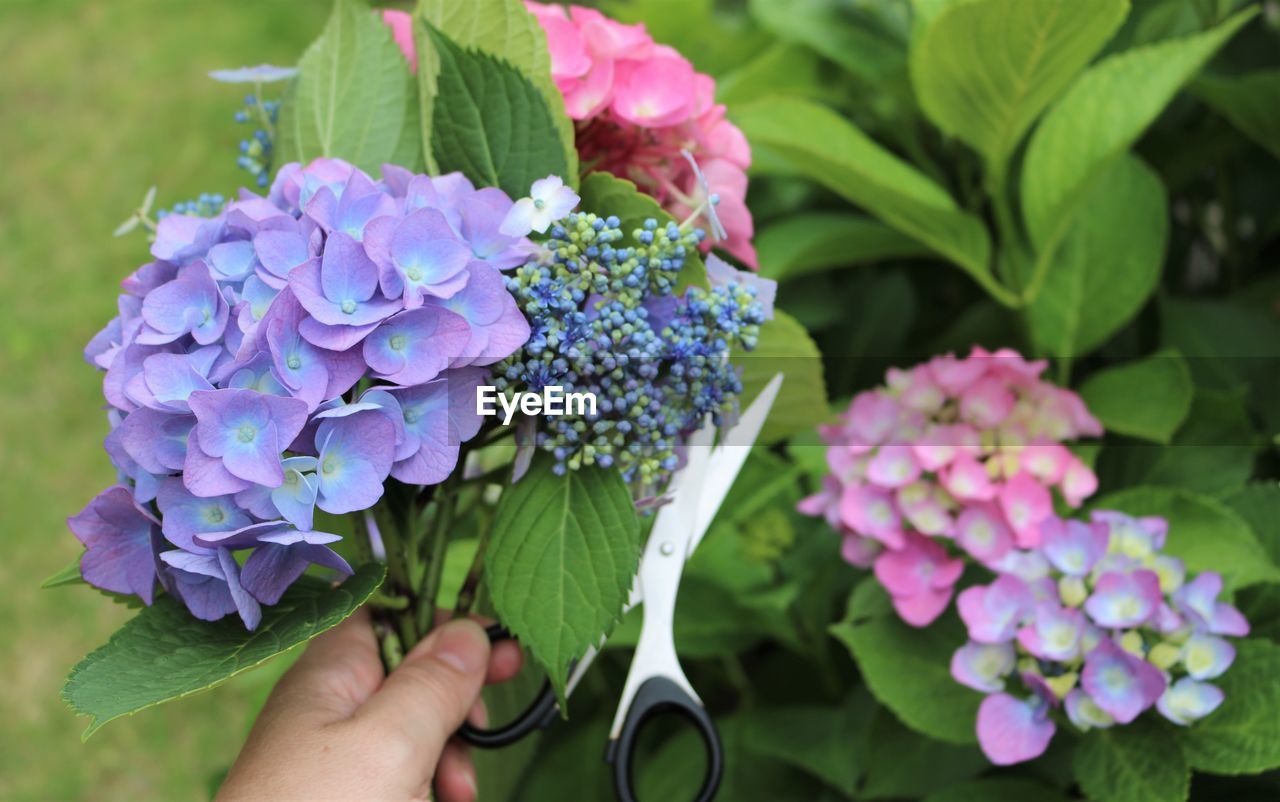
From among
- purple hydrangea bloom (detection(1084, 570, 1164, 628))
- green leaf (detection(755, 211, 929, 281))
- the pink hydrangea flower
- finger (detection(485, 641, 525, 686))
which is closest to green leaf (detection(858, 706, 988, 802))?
the pink hydrangea flower

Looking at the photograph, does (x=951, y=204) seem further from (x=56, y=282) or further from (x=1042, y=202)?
(x=56, y=282)

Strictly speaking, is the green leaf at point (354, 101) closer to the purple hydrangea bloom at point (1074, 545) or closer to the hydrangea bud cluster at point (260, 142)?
the hydrangea bud cluster at point (260, 142)

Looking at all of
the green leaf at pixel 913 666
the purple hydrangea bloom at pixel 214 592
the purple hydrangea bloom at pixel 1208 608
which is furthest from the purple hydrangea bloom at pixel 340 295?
the purple hydrangea bloom at pixel 1208 608

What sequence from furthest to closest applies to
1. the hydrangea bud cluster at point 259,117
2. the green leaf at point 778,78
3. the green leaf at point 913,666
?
the green leaf at point 778,78
the green leaf at point 913,666
the hydrangea bud cluster at point 259,117

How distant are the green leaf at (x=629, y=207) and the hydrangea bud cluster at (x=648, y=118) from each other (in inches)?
2.6

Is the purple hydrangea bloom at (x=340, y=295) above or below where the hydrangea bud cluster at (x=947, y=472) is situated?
above

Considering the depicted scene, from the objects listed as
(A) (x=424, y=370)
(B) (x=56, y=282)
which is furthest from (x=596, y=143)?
(B) (x=56, y=282)

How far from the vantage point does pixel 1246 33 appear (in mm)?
1319

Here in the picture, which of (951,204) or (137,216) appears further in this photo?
(951,204)

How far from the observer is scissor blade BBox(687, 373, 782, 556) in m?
0.81

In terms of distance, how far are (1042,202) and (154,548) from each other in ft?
2.65

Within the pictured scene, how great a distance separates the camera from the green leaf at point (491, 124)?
0.70m

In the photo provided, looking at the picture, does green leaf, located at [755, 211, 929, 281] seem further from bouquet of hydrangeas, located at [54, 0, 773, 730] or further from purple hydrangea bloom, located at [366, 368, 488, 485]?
purple hydrangea bloom, located at [366, 368, 488, 485]

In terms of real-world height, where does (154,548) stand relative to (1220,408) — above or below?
above
